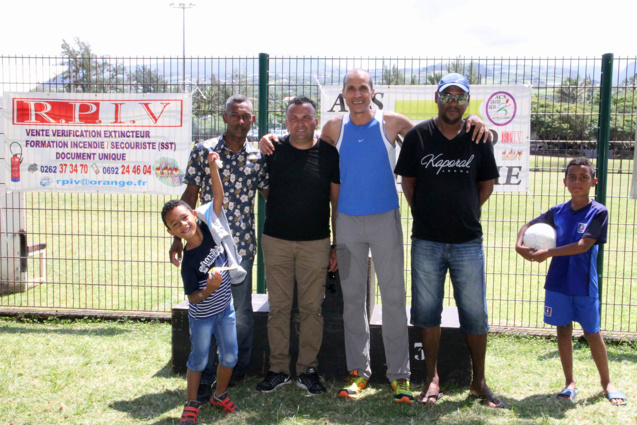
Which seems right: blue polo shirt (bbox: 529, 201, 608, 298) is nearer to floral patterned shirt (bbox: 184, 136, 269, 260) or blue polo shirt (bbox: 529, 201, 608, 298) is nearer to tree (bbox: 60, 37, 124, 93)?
floral patterned shirt (bbox: 184, 136, 269, 260)

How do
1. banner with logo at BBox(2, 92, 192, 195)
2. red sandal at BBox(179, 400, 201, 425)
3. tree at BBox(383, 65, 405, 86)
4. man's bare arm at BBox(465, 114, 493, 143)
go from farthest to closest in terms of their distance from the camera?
banner with logo at BBox(2, 92, 192, 195) → tree at BBox(383, 65, 405, 86) → man's bare arm at BBox(465, 114, 493, 143) → red sandal at BBox(179, 400, 201, 425)

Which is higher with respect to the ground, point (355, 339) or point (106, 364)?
point (355, 339)

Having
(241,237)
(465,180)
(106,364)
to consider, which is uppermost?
(465,180)

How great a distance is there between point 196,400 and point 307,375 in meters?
0.92

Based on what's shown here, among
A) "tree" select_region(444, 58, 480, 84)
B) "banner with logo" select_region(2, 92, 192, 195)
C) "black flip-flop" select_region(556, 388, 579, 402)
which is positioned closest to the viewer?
"black flip-flop" select_region(556, 388, 579, 402)

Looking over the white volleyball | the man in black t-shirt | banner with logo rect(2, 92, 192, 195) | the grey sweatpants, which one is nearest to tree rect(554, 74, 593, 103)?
the white volleyball

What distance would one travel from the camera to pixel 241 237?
4.59m

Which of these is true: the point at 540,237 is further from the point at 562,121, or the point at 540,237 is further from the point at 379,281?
the point at 562,121

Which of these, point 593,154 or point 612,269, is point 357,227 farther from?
point 612,269

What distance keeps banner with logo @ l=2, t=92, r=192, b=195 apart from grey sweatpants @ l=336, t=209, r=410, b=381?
2.49m

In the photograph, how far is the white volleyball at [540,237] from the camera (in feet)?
14.3

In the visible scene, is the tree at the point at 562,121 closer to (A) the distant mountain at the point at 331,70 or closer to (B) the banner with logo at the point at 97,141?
(A) the distant mountain at the point at 331,70

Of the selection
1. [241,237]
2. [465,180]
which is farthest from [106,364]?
[465,180]

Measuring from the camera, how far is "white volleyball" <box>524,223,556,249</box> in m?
4.35
